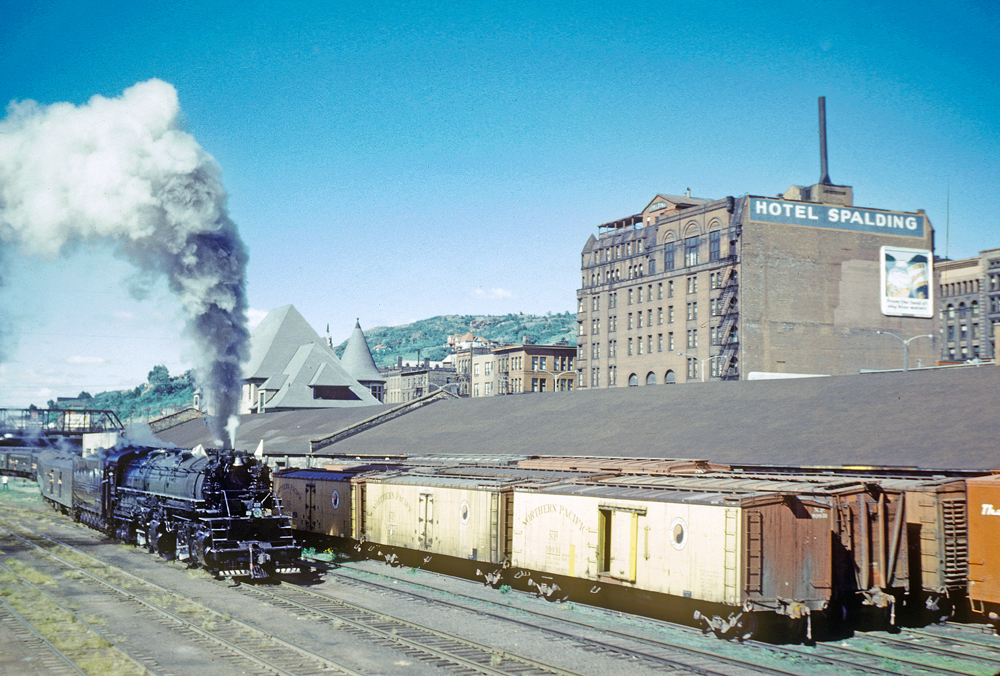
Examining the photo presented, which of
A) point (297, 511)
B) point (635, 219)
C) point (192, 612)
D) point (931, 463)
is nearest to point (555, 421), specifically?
point (297, 511)

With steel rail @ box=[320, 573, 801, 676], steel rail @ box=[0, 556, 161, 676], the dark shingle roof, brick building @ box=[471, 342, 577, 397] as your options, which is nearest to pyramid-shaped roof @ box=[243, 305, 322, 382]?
brick building @ box=[471, 342, 577, 397]

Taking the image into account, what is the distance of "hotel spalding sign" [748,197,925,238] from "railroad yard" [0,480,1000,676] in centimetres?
6794

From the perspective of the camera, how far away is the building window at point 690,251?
91.7 m

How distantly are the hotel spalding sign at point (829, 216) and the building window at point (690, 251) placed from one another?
31.1 feet

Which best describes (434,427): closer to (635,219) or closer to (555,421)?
(555,421)

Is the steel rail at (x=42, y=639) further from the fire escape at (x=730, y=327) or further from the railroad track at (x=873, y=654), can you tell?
the fire escape at (x=730, y=327)

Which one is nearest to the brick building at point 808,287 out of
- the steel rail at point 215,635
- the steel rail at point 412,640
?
the steel rail at point 412,640

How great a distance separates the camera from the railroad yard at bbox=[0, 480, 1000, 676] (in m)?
14.8

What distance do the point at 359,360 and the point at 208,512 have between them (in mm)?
74634

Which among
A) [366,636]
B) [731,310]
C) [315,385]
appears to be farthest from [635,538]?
[315,385]

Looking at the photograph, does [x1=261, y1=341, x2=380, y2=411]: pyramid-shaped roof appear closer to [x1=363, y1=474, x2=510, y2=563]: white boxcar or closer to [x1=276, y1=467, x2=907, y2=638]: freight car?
[x1=363, y1=474, x2=510, y2=563]: white boxcar

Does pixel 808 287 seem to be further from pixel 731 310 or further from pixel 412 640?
pixel 412 640

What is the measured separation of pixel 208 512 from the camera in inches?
907

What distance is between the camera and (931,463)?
2358 centimetres
